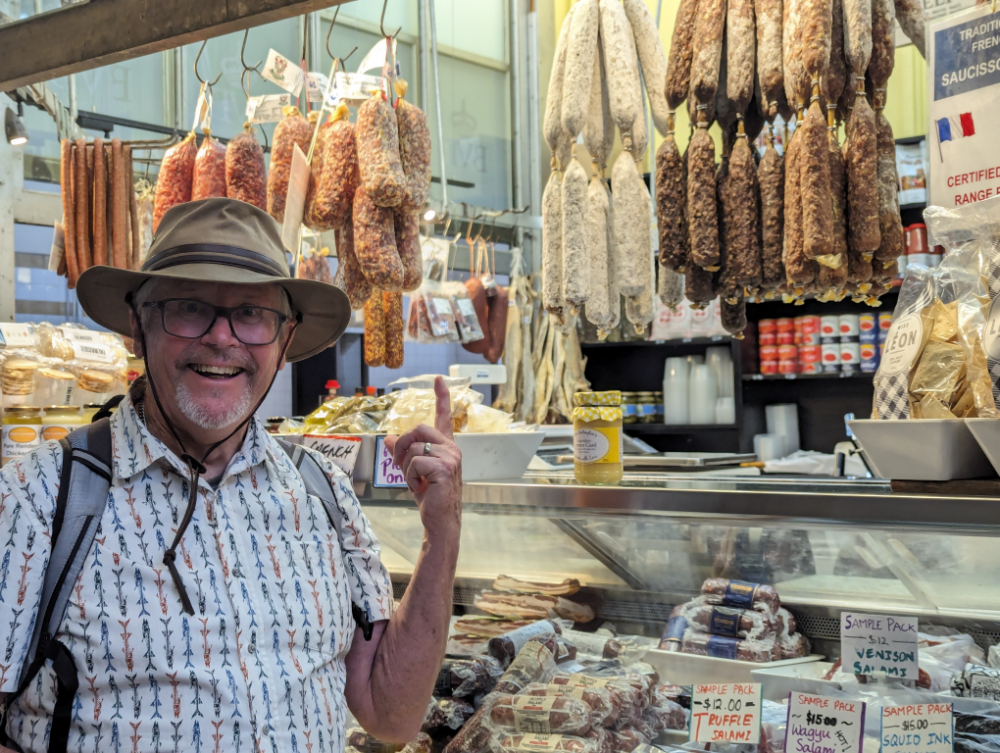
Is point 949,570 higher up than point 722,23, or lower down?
lower down

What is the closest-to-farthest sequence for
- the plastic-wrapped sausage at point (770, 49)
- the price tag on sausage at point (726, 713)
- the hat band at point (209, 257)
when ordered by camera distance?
1. the hat band at point (209, 257)
2. the price tag on sausage at point (726, 713)
3. the plastic-wrapped sausage at point (770, 49)

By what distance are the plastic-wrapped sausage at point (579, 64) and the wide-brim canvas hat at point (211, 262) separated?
1.45m

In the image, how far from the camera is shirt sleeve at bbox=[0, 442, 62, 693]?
137 cm

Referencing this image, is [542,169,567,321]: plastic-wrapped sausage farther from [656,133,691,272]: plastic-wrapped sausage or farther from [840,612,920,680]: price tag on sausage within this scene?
[840,612,920,680]: price tag on sausage

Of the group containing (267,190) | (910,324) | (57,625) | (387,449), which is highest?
(267,190)

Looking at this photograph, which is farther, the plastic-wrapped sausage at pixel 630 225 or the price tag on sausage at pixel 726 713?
the plastic-wrapped sausage at pixel 630 225

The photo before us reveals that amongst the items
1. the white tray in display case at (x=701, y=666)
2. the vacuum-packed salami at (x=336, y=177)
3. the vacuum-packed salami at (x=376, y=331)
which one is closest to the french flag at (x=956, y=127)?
the white tray in display case at (x=701, y=666)

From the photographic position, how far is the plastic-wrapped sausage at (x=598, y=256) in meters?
3.06

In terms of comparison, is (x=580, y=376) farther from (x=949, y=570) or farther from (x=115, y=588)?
(x=115, y=588)

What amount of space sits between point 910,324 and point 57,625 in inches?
63.6

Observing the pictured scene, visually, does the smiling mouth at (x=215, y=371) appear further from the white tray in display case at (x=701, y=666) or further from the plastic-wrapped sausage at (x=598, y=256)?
the plastic-wrapped sausage at (x=598, y=256)

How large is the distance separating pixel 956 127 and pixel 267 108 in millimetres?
2203

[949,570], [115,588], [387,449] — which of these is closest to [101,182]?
[387,449]

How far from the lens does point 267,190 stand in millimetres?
3033
